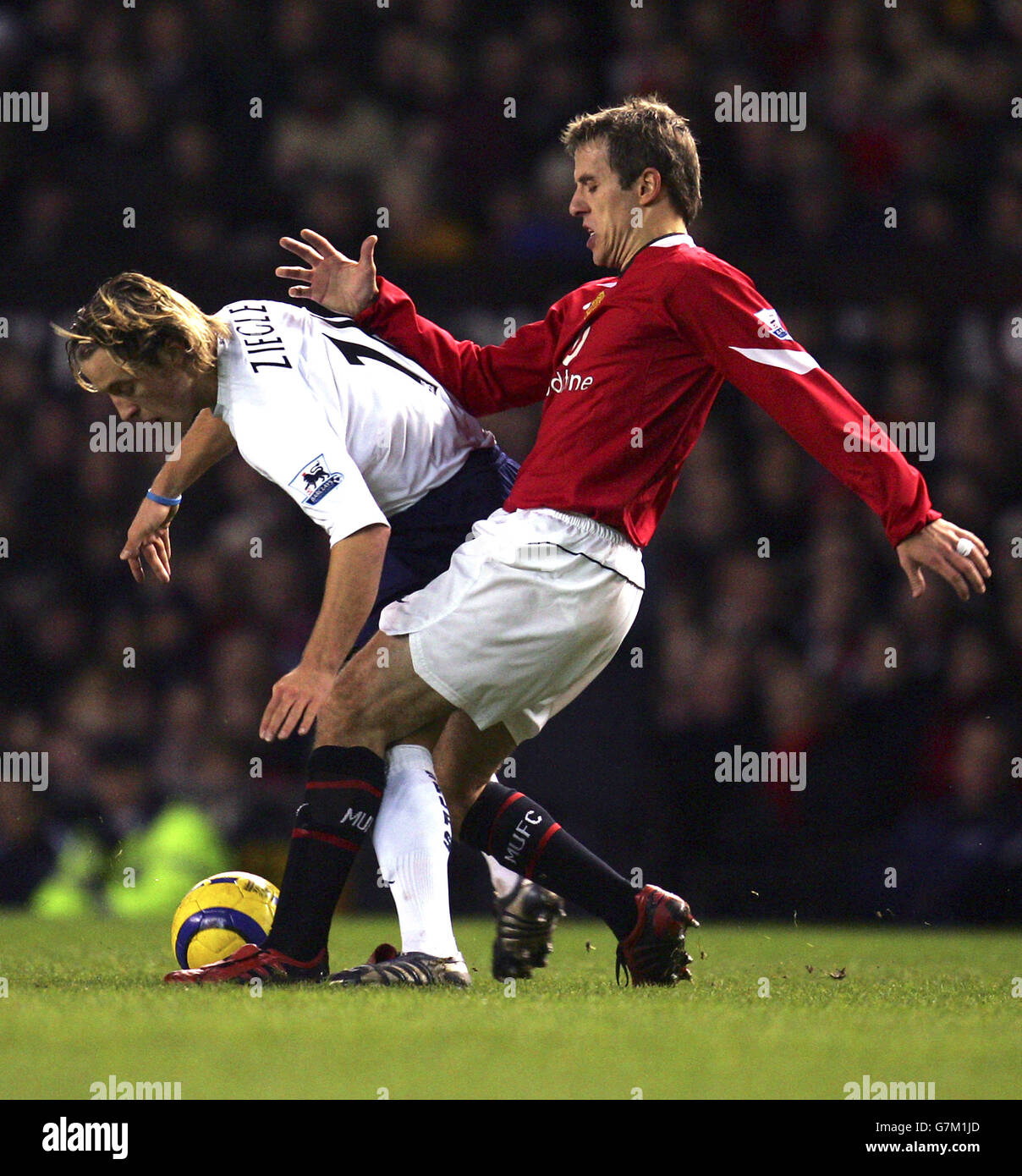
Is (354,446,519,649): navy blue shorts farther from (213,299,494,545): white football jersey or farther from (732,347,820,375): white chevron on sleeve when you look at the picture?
(732,347,820,375): white chevron on sleeve

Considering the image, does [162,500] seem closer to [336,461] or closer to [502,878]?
[336,461]

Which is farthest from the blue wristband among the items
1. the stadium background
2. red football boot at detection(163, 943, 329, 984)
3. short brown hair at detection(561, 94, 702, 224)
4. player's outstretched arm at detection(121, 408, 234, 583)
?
the stadium background

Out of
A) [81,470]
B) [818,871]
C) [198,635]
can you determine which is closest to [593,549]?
[818,871]

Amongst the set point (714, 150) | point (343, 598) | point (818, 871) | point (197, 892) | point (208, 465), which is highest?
point (714, 150)

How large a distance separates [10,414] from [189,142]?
154 cm

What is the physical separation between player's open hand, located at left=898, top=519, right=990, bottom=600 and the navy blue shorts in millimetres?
1005

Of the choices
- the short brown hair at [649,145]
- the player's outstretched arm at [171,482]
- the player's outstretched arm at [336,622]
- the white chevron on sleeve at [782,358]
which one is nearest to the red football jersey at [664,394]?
the white chevron on sleeve at [782,358]

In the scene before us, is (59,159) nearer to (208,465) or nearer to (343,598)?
(208,465)

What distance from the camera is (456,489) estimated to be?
3.86 m

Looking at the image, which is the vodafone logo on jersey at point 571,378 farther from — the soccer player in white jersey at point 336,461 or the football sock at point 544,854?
the football sock at point 544,854

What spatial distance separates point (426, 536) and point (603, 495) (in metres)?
0.45

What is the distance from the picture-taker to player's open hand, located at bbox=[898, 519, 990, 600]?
3.15m

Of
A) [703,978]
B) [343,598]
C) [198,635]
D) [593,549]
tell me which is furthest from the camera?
[198,635]

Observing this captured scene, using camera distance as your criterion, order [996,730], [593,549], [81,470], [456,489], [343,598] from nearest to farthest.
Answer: [343,598] < [593,549] < [456,489] < [996,730] < [81,470]
